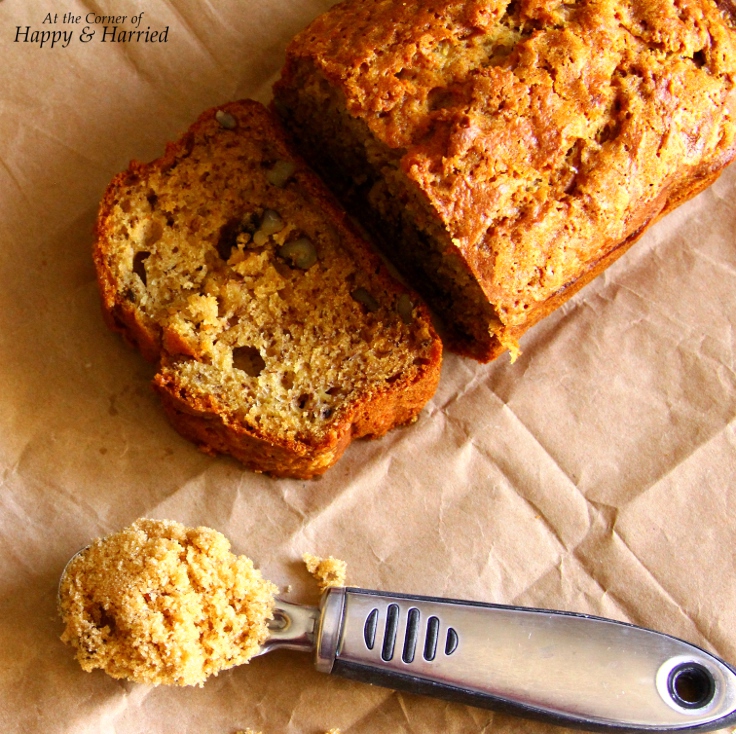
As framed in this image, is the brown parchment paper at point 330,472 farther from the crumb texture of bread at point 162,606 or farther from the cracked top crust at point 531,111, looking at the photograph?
the cracked top crust at point 531,111

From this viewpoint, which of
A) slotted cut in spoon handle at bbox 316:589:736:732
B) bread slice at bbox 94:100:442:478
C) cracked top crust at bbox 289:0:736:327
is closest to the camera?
cracked top crust at bbox 289:0:736:327

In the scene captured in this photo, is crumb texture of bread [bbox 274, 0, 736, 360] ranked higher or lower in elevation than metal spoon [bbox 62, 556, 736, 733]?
higher

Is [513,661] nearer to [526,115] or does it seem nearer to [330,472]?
[330,472]

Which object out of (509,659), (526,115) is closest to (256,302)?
(526,115)

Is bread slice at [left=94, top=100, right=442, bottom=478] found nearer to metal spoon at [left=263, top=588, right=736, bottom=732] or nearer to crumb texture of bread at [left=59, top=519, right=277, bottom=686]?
crumb texture of bread at [left=59, top=519, right=277, bottom=686]

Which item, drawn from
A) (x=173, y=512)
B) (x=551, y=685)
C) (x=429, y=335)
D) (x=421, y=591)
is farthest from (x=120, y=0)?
(x=551, y=685)

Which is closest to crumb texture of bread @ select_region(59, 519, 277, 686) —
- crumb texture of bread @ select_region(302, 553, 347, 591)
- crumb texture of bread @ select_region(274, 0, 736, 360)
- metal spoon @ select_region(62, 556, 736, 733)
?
metal spoon @ select_region(62, 556, 736, 733)

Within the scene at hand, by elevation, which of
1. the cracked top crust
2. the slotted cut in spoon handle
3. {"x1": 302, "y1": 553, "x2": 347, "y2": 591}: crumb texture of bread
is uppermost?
the cracked top crust
